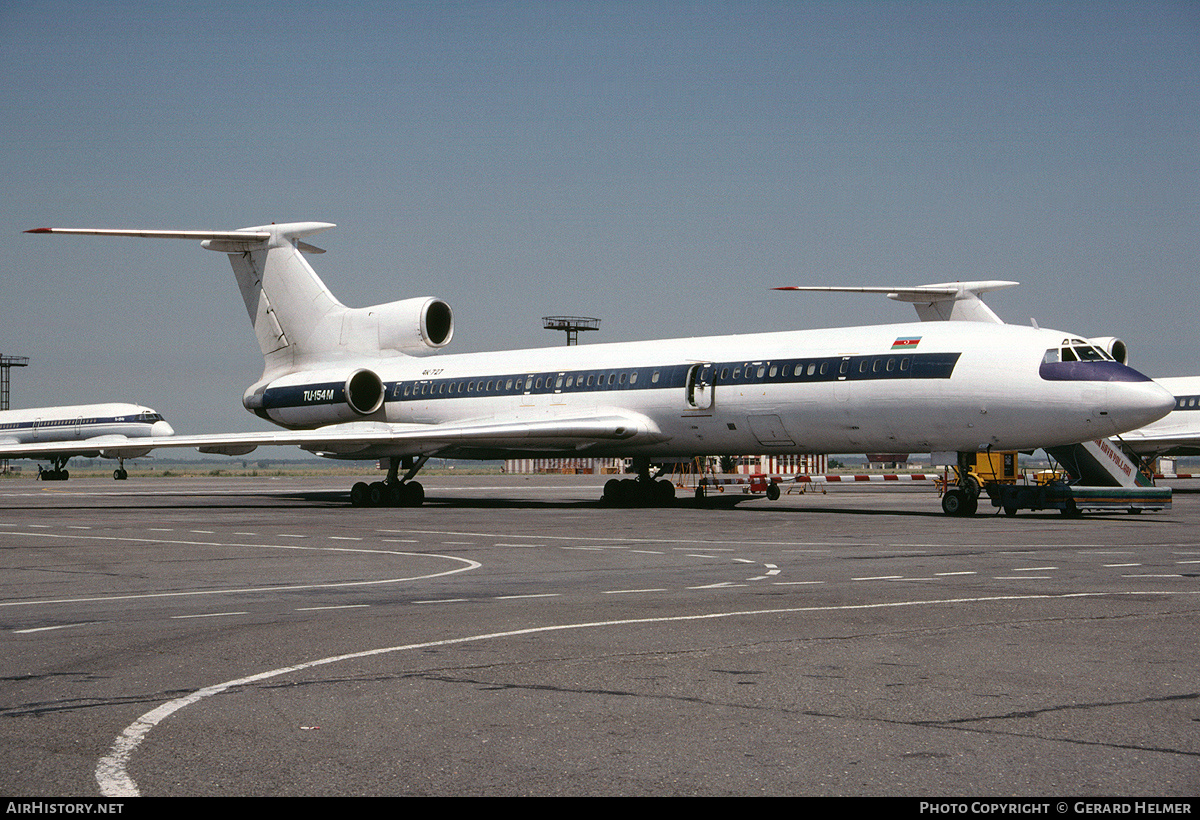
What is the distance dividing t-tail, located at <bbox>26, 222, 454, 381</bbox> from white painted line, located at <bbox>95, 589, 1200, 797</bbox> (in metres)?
28.1

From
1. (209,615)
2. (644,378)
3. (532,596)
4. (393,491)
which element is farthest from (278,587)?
(393,491)

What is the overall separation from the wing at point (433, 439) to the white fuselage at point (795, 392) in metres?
0.24

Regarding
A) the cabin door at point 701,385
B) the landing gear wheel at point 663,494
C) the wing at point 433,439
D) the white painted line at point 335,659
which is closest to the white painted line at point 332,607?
the white painted line at point 335,659

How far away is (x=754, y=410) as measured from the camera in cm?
2831

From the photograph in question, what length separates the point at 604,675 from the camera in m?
7.29

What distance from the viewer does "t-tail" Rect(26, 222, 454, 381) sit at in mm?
37500

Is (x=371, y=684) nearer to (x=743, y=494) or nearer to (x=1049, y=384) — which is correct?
(x=1049, y=384)

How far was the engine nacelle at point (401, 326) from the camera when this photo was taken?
37.1 meters

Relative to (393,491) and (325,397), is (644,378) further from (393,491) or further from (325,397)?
(325,397)

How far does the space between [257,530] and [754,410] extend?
12189 mm

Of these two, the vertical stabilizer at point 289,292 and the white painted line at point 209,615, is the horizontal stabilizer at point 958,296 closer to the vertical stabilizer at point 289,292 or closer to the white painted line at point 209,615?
the vertical stabilizer at point 289,292

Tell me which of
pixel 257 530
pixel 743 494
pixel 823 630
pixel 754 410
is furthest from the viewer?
pixel 743 494

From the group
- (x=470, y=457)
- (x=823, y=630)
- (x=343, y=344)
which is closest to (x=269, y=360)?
(x=343, y=344)

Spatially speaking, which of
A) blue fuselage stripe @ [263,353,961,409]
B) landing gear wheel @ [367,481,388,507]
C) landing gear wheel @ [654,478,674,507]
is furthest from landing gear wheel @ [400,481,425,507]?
landing gear wheel @ [654,478,674,507]
